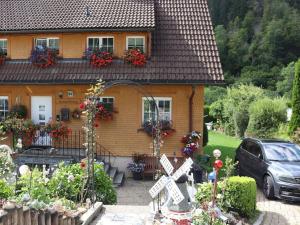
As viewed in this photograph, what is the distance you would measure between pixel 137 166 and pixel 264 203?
209 inches

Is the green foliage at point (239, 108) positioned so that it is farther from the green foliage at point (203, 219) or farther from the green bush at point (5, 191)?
the green bush at point (5, 191)

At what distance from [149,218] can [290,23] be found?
6533 cm

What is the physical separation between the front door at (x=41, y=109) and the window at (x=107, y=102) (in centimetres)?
229

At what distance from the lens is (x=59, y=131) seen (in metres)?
16.7

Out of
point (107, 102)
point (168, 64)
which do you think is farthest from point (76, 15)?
point (168, 64)

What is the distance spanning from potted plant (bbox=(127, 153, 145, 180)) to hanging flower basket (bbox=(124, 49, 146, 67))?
364 cm

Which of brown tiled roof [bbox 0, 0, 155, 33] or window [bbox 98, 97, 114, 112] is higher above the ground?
brown tiled roof [bbox 0, 0, 155, 33]

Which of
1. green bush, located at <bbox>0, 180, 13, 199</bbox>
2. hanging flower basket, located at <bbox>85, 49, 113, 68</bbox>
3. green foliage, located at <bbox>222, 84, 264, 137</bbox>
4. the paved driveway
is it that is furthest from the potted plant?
green foliage, located at <bbox>222, 84, 264, 137</bbox>

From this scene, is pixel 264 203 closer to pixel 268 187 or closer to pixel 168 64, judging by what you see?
pixel 268 187

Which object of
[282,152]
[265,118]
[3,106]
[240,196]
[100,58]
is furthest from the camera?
[265,118]

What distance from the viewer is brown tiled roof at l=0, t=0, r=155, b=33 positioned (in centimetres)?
1744

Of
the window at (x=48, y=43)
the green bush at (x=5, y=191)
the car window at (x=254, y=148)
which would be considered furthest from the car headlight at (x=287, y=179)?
the window at (x=48, y=43)

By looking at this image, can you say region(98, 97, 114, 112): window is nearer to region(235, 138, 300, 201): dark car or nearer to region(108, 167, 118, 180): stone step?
region(108, 167, 118, 180): stone step

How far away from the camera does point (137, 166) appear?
16.3 metres
